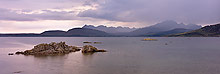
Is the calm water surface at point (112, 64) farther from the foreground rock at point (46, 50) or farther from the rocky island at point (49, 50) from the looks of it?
the rocky island at point (49, 50)

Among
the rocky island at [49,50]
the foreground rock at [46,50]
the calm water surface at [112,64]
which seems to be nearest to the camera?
the calm water surface at [112,64]

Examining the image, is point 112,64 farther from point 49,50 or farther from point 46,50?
point 46,50

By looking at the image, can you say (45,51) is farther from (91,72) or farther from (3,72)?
(91,72)

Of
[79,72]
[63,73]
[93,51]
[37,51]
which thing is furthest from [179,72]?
[37,51]

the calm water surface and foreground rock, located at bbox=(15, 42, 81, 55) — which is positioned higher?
foreground rock, located at bbox=(15, 42, 81, 55)

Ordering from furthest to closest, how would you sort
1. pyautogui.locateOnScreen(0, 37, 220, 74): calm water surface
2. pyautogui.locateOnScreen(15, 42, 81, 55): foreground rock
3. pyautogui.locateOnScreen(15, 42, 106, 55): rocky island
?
1. pyautogui.locateOnScreen(15, 42, 106, 55): rocky island
2. pyautogui.locateOnScreen(15, 42, 81, 55): foreground rock
3. pyautogui.locateOnScreen(0, 37, 220, 74): calm water surface

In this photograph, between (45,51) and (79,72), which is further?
(45,51)

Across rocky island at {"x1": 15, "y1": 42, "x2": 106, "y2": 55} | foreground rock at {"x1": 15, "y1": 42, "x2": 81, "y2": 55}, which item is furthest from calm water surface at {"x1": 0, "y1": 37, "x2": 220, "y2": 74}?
rocky island at {"x1": 15, "y1": 42, "x2": 106, "y2": 55}

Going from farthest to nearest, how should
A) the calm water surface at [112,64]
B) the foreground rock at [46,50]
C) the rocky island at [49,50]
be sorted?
the rocky island at [49,50] < the foreground rock at [46,50] < the calm water surface at [112,64]

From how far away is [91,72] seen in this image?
2825cm

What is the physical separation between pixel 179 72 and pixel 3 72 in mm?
26154

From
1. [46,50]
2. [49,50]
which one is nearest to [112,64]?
[49,50]

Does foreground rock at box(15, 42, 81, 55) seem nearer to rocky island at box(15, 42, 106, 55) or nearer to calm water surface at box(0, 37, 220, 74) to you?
rocky island at box(15, 42, 106, 55)

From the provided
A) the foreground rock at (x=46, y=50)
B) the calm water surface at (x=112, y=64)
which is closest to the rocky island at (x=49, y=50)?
the foreground rock at (x=46, y=50)
